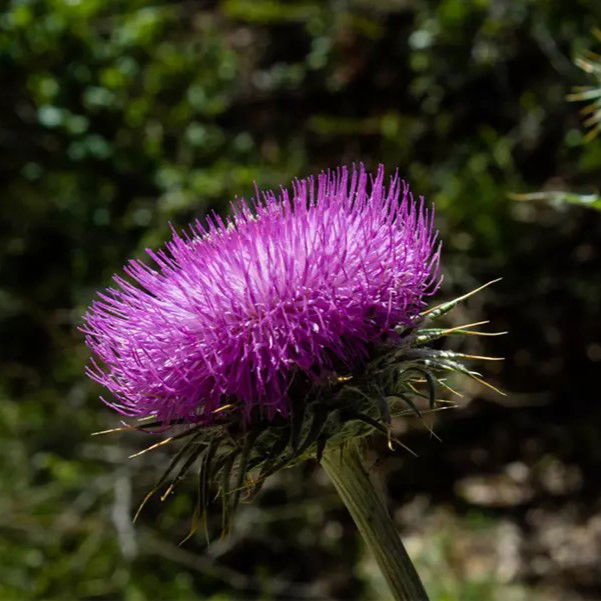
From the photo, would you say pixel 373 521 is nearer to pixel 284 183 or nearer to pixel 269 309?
pixel 269 309

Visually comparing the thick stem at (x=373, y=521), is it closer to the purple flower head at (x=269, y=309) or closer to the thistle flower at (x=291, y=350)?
the thistle flower at (x=291, y=350)

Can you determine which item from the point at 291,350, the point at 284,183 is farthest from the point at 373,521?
the point at 284,183

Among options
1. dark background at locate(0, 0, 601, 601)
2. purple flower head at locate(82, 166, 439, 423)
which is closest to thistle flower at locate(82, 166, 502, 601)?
purple flower head at locate(82, 166, 439, 423)

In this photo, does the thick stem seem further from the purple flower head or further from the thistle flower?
the purple flower head

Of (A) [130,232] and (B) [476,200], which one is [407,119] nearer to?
(B) [476,200]

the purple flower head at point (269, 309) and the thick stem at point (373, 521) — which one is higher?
the purple flower head at point (269, 309)

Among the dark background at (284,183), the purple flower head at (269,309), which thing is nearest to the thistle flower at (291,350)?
the purple flower head at (269,309)
